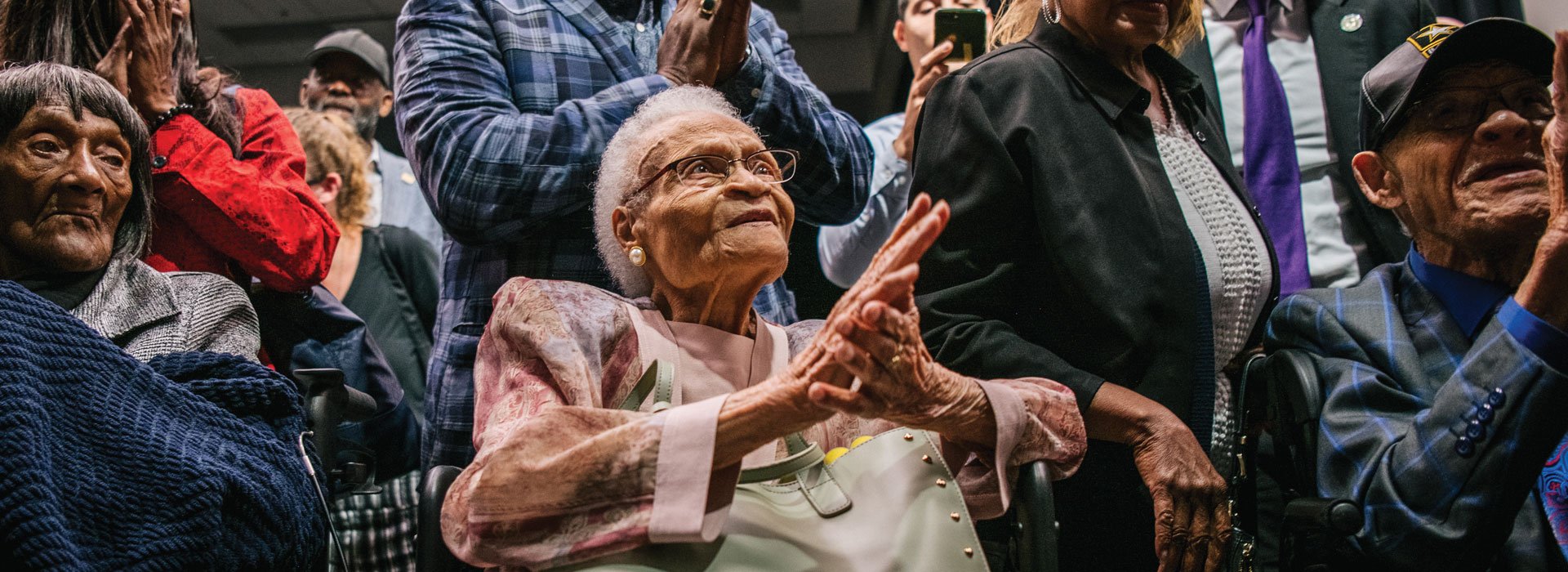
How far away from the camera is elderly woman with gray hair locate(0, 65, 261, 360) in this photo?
1.98 m

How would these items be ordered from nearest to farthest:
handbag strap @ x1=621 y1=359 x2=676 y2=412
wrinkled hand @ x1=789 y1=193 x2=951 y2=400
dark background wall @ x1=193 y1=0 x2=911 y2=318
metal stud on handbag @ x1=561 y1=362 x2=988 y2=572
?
wrinkled hand @ x1=789 y1=193 x2=951 y2=400
metal stud on handbag @ x1=561 y1=362 x2=988 y2=572
handbag strap @ x1=621 y1=359 x2=676 y2=412
dark background wall @ x1=193 y1=0 x2=911 y2=318

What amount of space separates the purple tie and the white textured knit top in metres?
0.47

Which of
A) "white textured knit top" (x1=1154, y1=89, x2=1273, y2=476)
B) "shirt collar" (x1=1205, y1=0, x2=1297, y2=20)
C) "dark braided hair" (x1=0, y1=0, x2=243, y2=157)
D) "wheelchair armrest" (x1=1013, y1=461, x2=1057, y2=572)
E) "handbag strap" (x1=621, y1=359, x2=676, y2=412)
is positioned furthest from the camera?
"shirt collar" (x1=1205, y1=0, x2=1297, y2=20)

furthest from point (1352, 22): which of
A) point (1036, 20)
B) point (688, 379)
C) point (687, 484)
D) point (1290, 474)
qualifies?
point (687, 484)

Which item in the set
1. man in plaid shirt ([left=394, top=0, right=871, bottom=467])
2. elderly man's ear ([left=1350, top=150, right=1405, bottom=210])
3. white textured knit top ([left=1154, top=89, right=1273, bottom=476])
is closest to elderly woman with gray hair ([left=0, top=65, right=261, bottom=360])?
man in plaid shirt ([left=394, top=0, right=871, bottom=467])

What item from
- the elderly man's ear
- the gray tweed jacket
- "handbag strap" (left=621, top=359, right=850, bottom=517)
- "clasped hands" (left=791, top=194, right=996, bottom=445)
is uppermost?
"clasped hands" (left=791, top=194, right=996, bottom=445)

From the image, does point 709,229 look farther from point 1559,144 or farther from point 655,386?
point 1559,144

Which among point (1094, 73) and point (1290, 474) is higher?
point (1094, 73)

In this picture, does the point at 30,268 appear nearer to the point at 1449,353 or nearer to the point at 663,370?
the point at 663,370

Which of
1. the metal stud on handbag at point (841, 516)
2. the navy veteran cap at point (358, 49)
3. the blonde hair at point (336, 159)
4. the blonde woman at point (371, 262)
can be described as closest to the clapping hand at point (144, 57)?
the blonde woman at point (371, 262)

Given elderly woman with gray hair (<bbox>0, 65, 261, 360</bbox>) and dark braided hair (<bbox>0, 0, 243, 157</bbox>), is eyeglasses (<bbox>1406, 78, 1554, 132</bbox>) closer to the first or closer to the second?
elderly woman with gray hair (<bbox>0, 65, 261, 360</bbox>)

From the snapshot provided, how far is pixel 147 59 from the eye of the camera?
7.78ft

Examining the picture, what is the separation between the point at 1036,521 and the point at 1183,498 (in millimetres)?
247

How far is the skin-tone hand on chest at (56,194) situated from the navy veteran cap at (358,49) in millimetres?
2095
